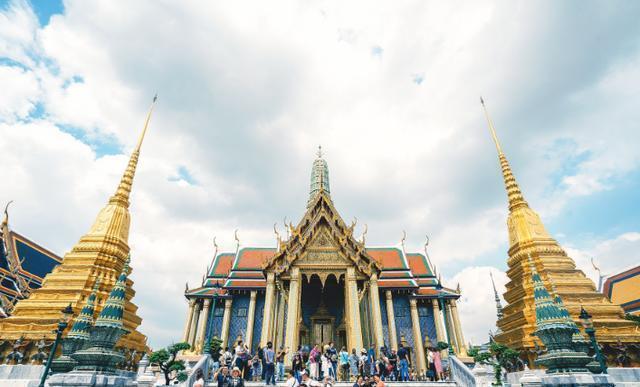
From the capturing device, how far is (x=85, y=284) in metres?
14.8

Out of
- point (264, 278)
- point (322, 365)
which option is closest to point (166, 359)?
point (322, 365)

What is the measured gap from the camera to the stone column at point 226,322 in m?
21.1

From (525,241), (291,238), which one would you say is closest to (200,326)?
(291,238)

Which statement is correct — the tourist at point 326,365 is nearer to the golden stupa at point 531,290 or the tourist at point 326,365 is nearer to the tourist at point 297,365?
the tourist at point 297,365

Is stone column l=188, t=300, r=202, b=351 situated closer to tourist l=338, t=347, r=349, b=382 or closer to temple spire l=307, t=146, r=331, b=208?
tourist l=338, t=347, r=349, b=382

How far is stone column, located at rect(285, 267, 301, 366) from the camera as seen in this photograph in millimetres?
14891

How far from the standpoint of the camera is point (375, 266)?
17.8 meters

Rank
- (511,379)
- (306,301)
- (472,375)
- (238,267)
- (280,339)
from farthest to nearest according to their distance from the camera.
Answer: (238,267) → (306,301) → (280,339) → (511,379) → (472,375)

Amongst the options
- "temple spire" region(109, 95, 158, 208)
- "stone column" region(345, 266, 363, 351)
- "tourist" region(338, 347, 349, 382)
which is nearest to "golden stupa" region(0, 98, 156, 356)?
"temple spire" region(109, 95, 158, 208)

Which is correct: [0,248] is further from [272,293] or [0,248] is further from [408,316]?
[408,316]

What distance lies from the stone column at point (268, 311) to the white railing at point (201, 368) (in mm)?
4373

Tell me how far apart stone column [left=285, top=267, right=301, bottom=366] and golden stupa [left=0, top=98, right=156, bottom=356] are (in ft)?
21.2

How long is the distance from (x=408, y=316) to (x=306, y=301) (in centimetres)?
703

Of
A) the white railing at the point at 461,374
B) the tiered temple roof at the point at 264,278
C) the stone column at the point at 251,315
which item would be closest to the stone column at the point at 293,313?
the tiered temple roof at the point at 264,278
